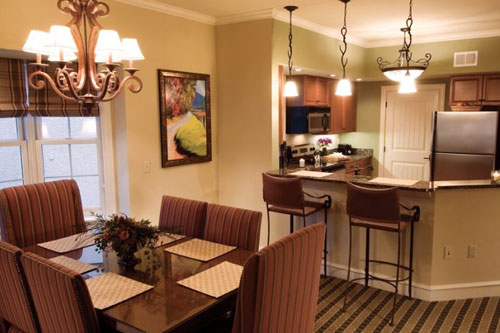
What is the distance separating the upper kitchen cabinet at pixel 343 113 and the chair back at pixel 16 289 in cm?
480

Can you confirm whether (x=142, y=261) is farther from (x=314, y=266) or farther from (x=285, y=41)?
(x=285, y=41)

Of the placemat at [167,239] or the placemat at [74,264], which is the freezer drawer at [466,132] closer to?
the placemat at [167,239]

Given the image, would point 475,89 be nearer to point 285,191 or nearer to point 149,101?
point 285,191

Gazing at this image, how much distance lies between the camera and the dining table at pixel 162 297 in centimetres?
175

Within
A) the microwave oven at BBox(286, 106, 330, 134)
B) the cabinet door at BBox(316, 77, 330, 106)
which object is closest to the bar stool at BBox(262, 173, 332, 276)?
the microwave oven at BBox(286, 106, 330, 134)

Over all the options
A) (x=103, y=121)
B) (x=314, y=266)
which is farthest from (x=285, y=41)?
(x=314, y=266)

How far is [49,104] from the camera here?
11.4 feet

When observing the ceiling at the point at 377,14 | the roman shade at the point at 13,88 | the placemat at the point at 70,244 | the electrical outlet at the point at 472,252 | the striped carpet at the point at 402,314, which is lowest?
the striped carpet at the point at 402,314

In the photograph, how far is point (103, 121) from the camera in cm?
377

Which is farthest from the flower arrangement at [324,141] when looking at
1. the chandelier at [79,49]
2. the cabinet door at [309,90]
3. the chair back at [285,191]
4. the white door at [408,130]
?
the chandelier at [79,49]

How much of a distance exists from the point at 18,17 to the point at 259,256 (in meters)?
2.68

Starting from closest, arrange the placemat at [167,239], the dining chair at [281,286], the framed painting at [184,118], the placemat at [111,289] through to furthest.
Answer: the dining chair at [281,286]
the placemat at [111,289]
the placemat at [167,239]
the framed painting at [184,118]

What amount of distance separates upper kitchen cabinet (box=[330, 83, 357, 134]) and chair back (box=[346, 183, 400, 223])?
9.70 feet

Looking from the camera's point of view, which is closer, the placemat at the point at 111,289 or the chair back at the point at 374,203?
the placemat at the point at 111,289
